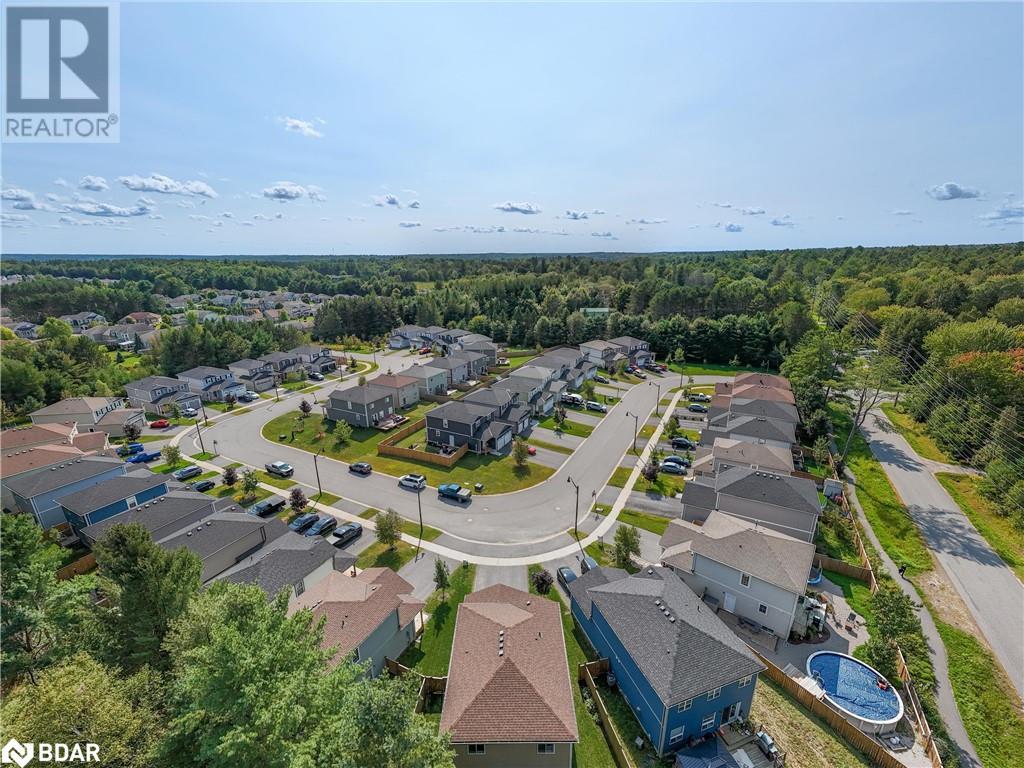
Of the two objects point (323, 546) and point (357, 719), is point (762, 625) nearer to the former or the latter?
point (357, 719)

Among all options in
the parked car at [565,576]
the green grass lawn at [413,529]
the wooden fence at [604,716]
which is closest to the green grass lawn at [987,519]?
the parked car at [565,576]

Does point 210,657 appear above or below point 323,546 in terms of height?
above

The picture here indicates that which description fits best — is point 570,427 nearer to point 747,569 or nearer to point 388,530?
point 388,530

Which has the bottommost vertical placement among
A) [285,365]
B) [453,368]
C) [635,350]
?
[285,365]

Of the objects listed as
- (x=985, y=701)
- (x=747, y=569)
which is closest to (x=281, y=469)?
(x=747, y=569)

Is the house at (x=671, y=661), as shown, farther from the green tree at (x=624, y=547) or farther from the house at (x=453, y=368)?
the house at (x=453, y=368)

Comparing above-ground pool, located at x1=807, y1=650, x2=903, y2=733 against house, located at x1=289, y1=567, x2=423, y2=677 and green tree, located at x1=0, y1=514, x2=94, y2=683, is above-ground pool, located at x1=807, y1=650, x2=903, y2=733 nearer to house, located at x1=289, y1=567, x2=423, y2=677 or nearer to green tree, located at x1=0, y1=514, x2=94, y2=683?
house, located at x1=289, y1=567, x2=423, y2=677

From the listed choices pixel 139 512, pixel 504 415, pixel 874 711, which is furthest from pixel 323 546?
pixel 874 711
